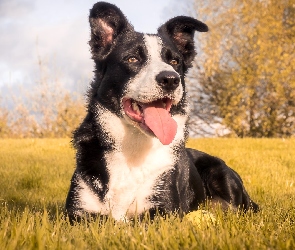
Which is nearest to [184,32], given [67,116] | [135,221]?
[135,221]

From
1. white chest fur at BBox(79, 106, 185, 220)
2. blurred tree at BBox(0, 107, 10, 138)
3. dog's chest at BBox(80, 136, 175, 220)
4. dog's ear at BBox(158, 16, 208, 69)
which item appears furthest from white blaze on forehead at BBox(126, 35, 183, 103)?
blurred tree at BBox(0, 107, 10, 138)

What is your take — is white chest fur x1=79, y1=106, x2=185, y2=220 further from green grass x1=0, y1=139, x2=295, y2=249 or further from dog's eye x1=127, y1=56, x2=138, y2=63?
dog's eye x1=127, y1=56, x2=138, y2=63

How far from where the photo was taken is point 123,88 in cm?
415

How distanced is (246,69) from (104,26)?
17459 millimetres

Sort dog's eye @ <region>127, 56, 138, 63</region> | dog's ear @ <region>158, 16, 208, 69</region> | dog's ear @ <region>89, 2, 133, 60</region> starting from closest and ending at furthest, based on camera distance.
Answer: dog's eye @ <region>127, 56, 138, 63</region> → dog's ear @ <region>89, 2, 133, 60</region> → dog's ear @ <region>158, 16, 208, 69</region>

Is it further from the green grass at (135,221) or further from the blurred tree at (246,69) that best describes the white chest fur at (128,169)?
the blurred tree at (246,69)

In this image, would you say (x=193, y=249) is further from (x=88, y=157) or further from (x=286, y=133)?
(x=286, y=133)

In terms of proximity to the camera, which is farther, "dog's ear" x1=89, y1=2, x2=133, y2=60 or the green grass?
"dog's ear" x1=89, y1=2, x2=133, y2=60

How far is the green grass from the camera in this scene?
267 cm

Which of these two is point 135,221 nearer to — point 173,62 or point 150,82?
point 150,82

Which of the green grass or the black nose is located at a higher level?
the black nose

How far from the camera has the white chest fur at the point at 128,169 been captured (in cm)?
410

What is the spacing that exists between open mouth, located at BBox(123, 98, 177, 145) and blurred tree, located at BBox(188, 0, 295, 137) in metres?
15.1

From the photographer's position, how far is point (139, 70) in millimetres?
4160
